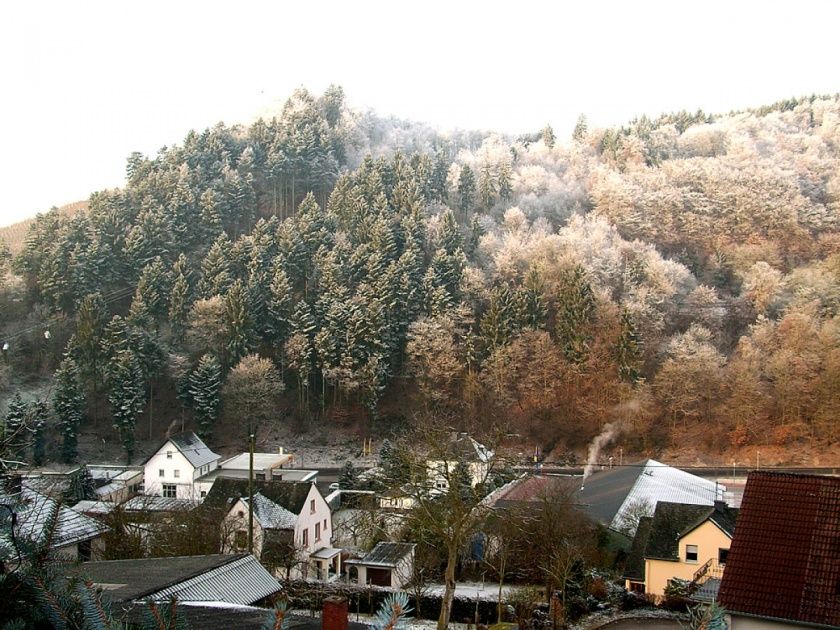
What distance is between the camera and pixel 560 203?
74.4m

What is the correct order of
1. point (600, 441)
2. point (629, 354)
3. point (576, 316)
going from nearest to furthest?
point (600, 441)
point (629, 354)
point (576, 316)

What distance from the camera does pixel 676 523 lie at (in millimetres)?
23578

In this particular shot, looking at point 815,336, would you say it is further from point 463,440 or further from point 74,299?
point 74,299

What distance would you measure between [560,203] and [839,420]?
116ft

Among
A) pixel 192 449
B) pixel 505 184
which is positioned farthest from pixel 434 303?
pixel 505 184

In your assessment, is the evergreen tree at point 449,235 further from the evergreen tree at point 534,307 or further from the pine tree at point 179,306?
the pine tree at point 179,306

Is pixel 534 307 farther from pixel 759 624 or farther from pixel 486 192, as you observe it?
pixel 759 624

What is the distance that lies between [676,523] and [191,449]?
25.1m

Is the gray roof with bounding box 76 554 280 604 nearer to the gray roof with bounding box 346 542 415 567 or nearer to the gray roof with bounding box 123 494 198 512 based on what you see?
the gray roof with bounding box 346 542 415 567

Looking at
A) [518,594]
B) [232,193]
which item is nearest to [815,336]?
[518,594]

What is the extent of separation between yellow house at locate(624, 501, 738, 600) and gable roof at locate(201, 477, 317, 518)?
1122 centimetres

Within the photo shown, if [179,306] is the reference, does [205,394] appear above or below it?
below

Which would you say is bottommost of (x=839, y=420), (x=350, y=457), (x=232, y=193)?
(x=350, y=457)

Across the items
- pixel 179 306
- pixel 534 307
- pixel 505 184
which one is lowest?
pixel 179 306
